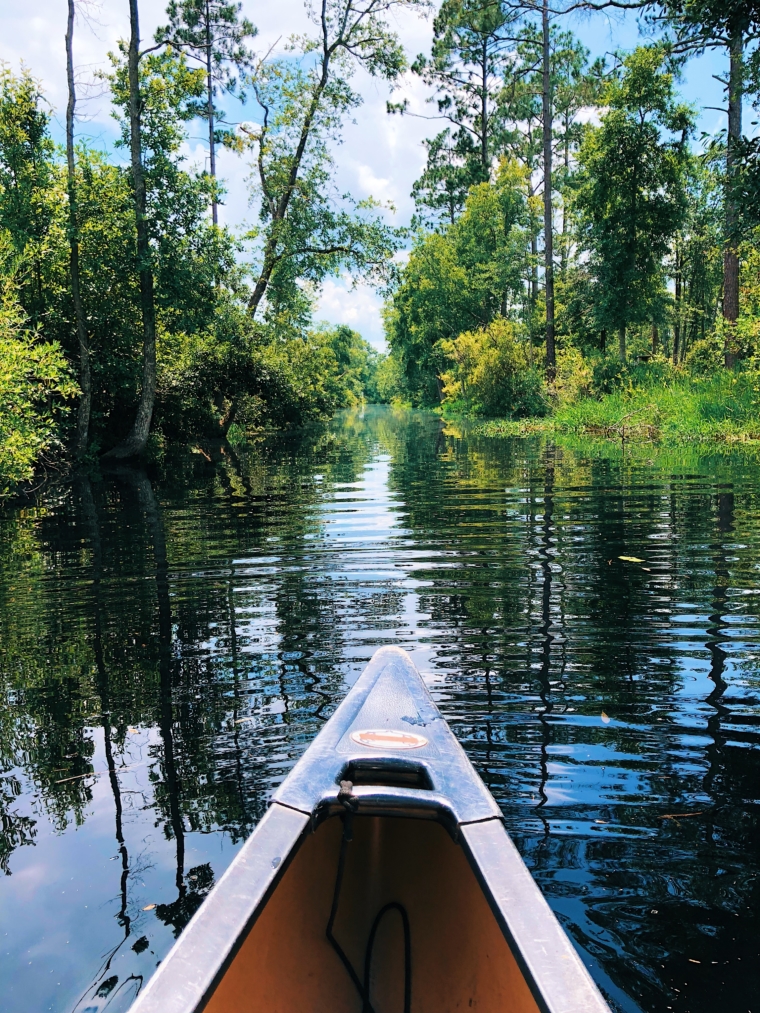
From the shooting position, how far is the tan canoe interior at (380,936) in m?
1.78

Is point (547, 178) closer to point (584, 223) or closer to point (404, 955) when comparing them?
point (584, 223)

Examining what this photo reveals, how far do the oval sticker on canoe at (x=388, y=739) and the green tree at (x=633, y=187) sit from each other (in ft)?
74.4

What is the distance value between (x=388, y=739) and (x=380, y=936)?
575 mm

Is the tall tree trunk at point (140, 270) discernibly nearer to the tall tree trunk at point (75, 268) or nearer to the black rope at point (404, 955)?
the tall tree trunk at point (75, 268)

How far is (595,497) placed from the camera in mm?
9992

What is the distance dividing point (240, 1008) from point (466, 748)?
1.70 meters

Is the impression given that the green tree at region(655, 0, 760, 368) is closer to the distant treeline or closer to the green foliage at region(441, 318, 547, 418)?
the distant treeline

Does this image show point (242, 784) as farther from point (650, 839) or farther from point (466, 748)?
point (650, 839)

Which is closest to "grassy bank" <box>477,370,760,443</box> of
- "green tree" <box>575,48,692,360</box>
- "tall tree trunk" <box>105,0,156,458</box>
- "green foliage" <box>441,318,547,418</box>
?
"green tree" <box>575,48,692,360</box>

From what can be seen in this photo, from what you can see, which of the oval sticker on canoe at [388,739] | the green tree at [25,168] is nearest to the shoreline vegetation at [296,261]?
the green tree at [25,168]

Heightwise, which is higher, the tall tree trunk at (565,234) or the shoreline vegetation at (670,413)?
the tall tree trunk at (565,234)

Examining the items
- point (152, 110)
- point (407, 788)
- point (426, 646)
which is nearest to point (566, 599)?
point (426, 646)

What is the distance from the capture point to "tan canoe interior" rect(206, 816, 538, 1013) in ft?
5.84

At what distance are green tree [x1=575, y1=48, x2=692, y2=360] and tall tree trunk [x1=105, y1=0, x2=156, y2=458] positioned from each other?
1283cm
